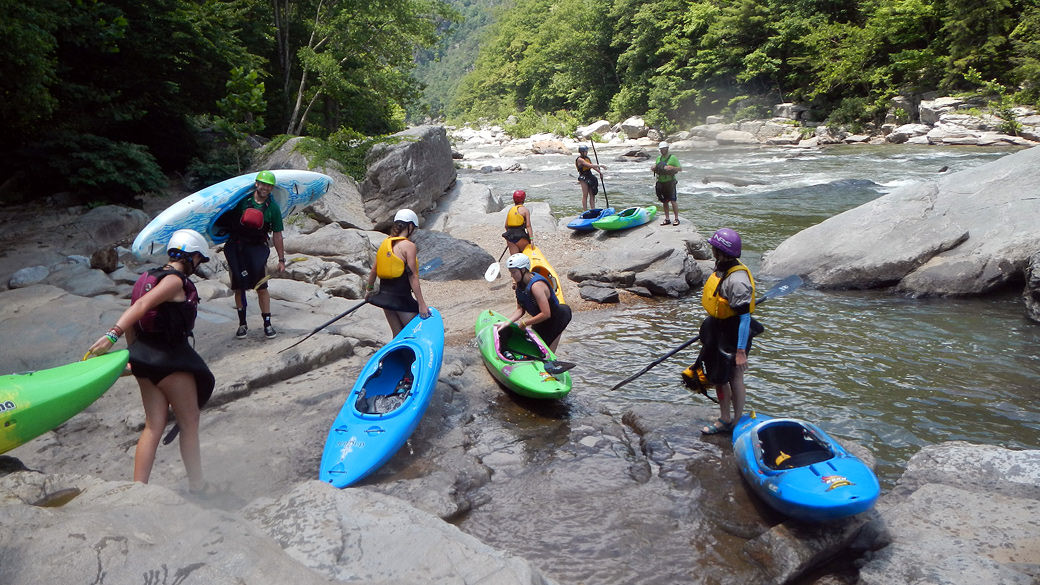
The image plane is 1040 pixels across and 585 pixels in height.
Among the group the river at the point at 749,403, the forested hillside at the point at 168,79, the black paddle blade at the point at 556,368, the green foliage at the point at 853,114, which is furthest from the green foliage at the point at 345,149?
the green foliage at the point at 853,114

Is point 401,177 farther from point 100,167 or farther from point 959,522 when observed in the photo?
point 959,522

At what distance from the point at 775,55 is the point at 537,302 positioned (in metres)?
28.2

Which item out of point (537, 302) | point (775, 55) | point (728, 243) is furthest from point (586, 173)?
point (775, 55)

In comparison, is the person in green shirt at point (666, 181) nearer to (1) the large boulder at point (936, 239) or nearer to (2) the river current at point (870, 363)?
(2) the river current at point (870, 363)

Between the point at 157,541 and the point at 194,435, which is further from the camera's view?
the point at 194,435

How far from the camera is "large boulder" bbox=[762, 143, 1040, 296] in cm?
847

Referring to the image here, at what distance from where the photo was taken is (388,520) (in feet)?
9.25

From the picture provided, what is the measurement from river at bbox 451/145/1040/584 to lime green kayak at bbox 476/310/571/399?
0.23 m

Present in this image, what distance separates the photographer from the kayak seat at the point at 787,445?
13.3 feet

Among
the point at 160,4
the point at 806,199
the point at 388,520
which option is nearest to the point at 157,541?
the point at 388,520

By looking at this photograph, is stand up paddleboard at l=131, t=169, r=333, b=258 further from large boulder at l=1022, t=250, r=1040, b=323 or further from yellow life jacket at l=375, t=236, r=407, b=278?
large boulder at l=1022, t=250, r=1040, b=323

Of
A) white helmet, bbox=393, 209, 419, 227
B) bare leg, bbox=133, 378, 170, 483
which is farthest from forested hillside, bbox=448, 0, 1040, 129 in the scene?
bare leg, bbox=133, 378, 170, 483

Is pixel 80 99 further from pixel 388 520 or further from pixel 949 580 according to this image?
pixel 949 580

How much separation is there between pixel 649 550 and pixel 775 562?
67cm
